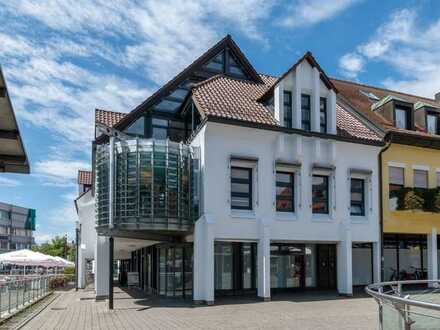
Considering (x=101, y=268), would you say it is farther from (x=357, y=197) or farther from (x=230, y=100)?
(x=357, y=197)

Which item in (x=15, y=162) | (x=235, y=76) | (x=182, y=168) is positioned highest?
(x=235, y=76)

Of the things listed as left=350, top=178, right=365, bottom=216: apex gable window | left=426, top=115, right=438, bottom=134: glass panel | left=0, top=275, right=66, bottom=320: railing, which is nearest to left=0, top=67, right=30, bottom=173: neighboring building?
left=0, top=275, right=66, bottom=320: railing

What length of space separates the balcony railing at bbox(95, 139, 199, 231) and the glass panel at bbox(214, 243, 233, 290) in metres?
2.87

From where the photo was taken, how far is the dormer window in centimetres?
2584

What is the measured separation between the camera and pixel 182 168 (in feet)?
63.2

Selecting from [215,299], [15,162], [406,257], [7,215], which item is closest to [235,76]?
[215,299]

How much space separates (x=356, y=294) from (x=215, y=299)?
6.43 metres

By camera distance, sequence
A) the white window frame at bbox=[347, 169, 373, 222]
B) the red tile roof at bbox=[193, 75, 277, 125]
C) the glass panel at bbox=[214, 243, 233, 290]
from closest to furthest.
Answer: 1. the red tile roof at bbox=[193, 75, 277, 125]
2. the glass panel at bbox=[214, 243, 233, 290]
3. the white window frame at bbox=[347, 169, 373, 222]

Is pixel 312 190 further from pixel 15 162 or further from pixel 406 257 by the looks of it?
pixel 15 162

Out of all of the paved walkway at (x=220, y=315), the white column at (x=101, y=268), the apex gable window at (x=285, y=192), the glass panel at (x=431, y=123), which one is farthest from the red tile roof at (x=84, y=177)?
the glass panel at (x=431, y=123)

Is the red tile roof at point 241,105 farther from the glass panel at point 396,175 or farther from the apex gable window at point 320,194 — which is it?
the apex gable window at point 320,194

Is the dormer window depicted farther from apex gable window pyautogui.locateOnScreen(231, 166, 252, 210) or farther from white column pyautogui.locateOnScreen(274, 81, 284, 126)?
apex gable window pyautogui.locateOnScreen(231, 166, 252, 210)

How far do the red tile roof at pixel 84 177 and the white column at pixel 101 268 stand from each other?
44.0ft

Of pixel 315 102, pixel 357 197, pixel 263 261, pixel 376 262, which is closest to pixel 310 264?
pixel 376 262
